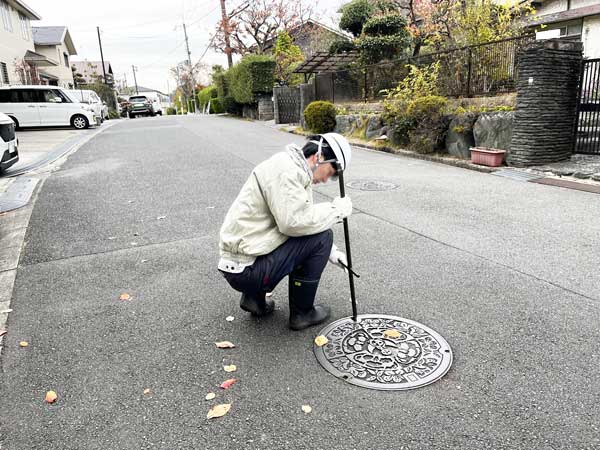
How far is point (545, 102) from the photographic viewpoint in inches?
292

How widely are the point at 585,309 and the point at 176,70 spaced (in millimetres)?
58101

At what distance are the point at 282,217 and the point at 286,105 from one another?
16.8 metres

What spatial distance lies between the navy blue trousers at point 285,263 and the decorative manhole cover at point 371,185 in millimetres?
4129

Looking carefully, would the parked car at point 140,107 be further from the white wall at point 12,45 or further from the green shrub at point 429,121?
the green shrub at point 429,121

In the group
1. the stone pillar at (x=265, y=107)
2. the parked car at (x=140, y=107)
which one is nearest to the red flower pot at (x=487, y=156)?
the stone pillar at (x=265, y=107)

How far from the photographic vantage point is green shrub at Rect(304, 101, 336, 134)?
44.7 ft

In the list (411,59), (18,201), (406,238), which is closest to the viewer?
(406,238)

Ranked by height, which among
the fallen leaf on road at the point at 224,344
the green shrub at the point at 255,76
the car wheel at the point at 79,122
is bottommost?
the fallen leaf on road at the point at 224,344

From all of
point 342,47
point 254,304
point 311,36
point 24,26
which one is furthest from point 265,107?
point 254,304

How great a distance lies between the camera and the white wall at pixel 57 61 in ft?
103

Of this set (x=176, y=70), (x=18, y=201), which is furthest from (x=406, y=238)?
(x=176, y=70)

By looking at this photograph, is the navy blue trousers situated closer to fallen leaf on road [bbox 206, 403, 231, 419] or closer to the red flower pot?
fallen leaf on road [bbox 206, 403, 231, 419]

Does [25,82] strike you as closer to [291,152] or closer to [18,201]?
[18,201]

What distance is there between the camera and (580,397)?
216cm
